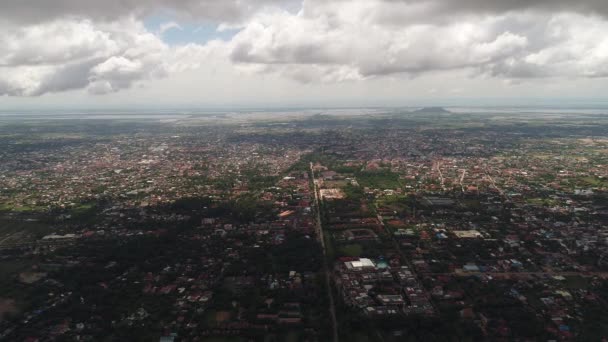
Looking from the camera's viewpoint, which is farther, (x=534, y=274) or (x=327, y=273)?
(x=327, y=273)

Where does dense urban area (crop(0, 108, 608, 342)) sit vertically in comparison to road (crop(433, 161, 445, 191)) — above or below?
below

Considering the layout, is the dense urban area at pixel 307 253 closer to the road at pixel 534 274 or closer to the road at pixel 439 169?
the road at pixel 534 274

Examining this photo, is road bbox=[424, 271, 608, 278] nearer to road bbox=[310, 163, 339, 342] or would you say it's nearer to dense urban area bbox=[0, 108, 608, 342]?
dense urban area bbox=[0, 108, 608, 342]

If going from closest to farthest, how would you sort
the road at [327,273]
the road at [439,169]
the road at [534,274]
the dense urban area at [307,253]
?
the road at [327,273] < the dense urban area at [307,253] < the road at [534,274] < the road at [439,169]

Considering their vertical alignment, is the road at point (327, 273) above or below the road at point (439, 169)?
below

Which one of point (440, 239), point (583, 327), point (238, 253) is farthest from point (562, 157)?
point (238, 253)

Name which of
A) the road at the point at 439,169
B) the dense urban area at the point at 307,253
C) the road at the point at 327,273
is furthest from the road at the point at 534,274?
the road at the point at 439,169

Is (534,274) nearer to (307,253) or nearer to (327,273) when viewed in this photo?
(327,273)

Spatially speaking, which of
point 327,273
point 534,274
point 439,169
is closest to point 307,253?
point 327,273

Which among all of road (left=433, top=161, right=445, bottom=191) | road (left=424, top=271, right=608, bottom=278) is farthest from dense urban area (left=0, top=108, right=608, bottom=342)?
road (left=433, top=161, right=445, bottom=191)
